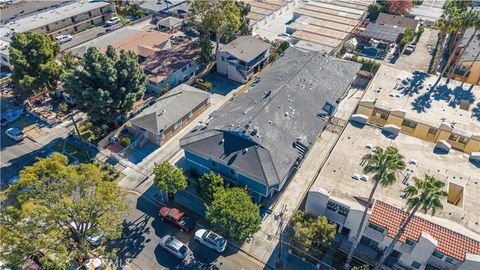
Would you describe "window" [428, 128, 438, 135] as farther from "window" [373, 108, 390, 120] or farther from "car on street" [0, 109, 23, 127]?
"car on street" [0, 109, 23, 127]

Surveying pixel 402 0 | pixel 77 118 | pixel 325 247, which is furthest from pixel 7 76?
pixel 402 0

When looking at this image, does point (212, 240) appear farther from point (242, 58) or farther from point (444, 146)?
point (242, 58)

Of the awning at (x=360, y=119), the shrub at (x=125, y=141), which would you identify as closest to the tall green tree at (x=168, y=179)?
the shrub at (x=125, y=141)

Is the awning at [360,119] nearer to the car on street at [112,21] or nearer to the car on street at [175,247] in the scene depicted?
the car on street at [175,247]

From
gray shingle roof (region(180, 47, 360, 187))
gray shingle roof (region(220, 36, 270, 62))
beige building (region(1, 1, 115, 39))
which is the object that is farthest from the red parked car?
beige building (region(1, 1, 115, 39))

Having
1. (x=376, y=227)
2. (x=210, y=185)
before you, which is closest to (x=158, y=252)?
(x=210, y=185)

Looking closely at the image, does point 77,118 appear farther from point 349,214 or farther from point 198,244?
point 349,214
